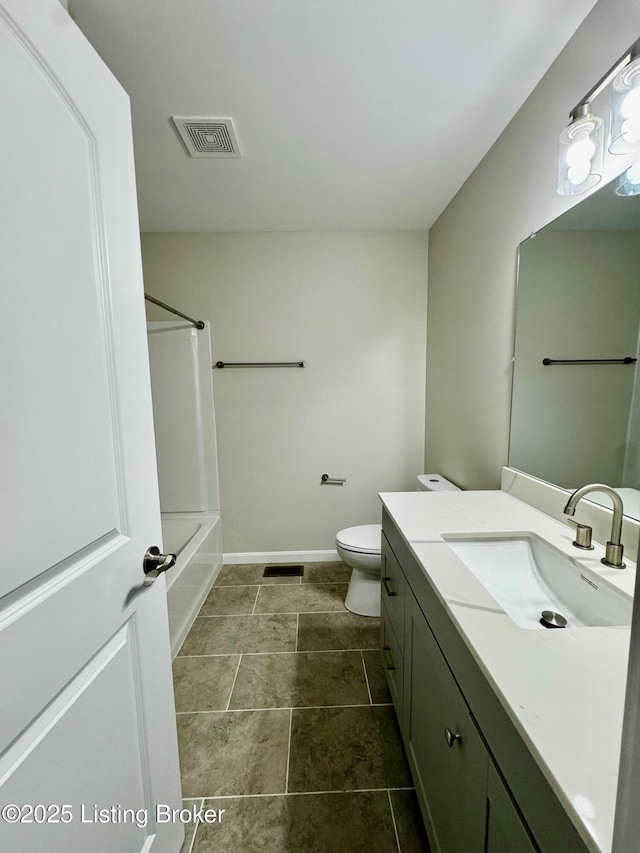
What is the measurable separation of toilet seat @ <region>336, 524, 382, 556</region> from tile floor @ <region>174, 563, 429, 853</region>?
45 centimetres

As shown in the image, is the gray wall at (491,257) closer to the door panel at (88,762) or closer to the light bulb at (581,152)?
the light bulb at (581,152)

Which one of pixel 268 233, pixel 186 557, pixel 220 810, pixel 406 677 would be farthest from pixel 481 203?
pixel 220 810

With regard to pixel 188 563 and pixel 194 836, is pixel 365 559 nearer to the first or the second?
pixel 188 563

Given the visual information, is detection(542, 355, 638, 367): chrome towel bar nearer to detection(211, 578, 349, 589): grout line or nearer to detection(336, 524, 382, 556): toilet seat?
detection(336, 524, 382, 556): toilet seat

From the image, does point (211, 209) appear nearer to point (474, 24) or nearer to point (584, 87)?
point (474, 24)

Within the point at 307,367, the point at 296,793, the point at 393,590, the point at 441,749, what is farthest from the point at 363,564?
the point at 307,367

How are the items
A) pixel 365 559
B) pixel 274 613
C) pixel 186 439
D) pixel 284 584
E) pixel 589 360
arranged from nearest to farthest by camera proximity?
1. pixel 589 360
2. pixel 365 559
3. pixel 274 613
4. pixel 284 584
5. pixel 186 439

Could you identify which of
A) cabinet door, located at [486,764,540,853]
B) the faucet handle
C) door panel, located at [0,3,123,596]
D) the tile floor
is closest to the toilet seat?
the tile floor

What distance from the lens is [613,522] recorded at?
0.84m

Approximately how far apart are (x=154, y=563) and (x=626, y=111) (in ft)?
5.42

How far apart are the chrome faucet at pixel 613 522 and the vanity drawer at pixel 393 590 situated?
568mm

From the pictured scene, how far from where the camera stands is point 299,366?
2.43 meters

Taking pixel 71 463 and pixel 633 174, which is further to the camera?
pixel 633 174

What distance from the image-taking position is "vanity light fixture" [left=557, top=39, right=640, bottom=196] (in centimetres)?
82
